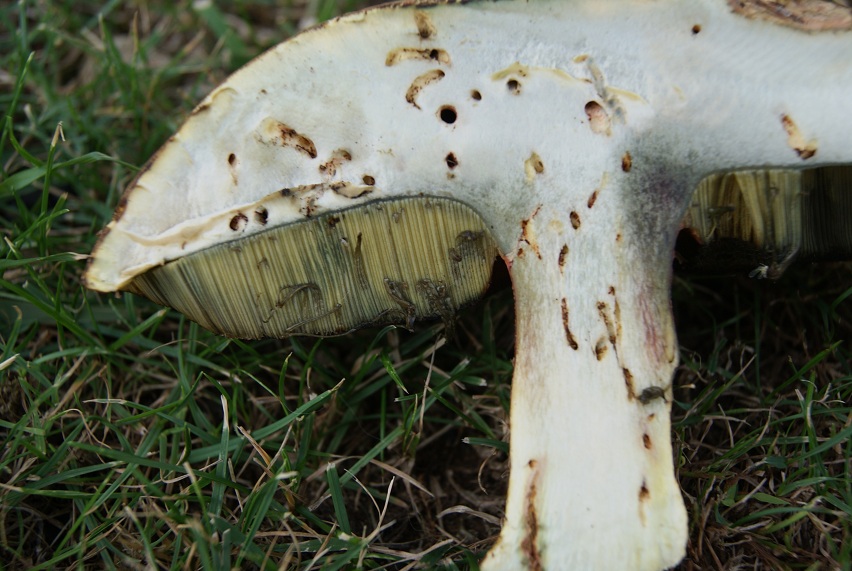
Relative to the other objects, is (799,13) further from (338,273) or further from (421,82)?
(338,273)

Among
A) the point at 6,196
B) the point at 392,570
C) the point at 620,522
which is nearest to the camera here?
the point at 620,522

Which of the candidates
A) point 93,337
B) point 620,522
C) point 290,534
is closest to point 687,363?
point 620,522

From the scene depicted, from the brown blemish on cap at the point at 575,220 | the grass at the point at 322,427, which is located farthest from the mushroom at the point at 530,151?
the grass at the point at 322,427

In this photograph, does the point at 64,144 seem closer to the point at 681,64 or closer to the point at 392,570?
the point at 392,570

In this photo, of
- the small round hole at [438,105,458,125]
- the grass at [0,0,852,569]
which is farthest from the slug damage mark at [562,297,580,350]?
the small round hole at [438,105,458,125]

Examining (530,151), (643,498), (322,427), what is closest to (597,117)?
(530,151)

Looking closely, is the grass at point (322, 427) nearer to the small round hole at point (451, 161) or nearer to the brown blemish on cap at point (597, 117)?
the small round hole at point (451, 161)

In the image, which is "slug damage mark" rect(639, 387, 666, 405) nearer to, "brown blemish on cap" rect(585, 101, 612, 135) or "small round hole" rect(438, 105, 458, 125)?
"brown blemish on cap" rect(585, 101, 612, 135)
